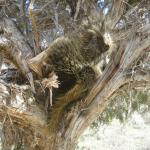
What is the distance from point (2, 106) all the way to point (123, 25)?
206 cm

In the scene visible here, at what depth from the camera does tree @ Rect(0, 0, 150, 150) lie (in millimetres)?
4984

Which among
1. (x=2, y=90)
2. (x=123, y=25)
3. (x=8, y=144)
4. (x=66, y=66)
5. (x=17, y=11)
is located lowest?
(x=8, y=144)

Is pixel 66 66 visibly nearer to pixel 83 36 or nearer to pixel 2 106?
pixel 83 36

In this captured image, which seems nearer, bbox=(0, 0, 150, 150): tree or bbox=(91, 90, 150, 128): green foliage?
bbox=(0, 0, 150, 150): tree

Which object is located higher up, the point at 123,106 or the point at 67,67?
the point at 123,106

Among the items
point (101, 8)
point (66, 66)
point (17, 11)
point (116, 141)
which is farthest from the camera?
point (116, 141)

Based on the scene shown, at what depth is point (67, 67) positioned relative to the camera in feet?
17.0

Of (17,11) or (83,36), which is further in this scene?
(17,11)

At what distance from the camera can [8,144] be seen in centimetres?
583

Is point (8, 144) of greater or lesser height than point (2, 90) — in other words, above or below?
below

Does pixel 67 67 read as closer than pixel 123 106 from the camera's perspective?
Yes

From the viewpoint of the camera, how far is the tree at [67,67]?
4.98 metres

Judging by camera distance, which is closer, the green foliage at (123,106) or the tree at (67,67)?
the tree at (67,67)

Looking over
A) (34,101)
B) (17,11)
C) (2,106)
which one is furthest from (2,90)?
(17,11)
